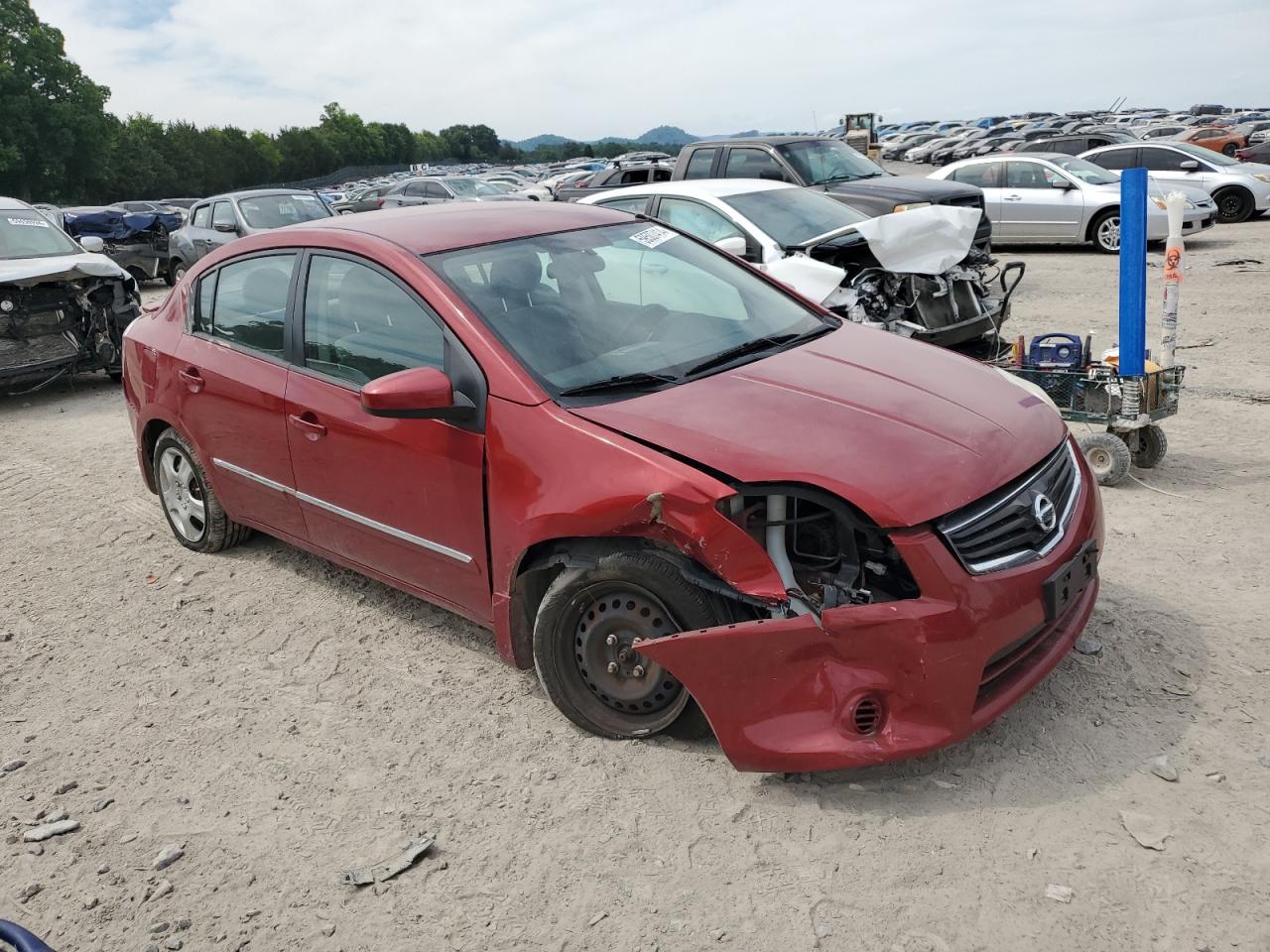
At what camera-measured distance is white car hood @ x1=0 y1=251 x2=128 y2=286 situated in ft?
28.6

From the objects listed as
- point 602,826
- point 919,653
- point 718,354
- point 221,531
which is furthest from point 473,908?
point 221,531

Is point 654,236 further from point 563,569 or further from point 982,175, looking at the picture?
point 982,175

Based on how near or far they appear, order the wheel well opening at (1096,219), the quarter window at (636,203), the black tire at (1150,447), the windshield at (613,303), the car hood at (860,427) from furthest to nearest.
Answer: the wheel well opening at (1096,219)
the quarter window at (636,203)
the black tire at (1150,447)
the windshield at (613,303)
the car hood at (860,427)

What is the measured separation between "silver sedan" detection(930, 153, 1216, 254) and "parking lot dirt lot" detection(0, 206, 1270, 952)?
458 inches

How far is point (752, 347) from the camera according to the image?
389 cm

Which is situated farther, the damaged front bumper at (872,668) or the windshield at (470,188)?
the windshield at (470,188)

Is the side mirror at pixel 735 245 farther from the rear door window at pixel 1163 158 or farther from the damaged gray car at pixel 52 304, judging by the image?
the rear door window at pixel 1163 158

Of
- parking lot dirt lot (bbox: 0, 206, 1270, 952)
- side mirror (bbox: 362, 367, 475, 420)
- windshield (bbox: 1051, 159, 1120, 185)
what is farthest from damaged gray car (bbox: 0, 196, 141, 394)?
windshield (bbox: 1051, 159, 1120, 185)

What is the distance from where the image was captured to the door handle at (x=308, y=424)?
4082 millimetres

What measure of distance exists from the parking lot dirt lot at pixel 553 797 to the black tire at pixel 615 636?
0.12m

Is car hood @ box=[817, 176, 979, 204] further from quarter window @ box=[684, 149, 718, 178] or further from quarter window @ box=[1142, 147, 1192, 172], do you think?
quarter window @ box=[1142, 147, 1192, 172]

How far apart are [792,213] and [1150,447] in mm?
4135

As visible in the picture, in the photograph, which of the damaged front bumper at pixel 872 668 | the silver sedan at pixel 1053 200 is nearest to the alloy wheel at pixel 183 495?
the damaged front bumper at pixel 872 668

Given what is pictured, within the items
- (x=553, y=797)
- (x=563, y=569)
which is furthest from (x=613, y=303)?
(x=553, y=797)
